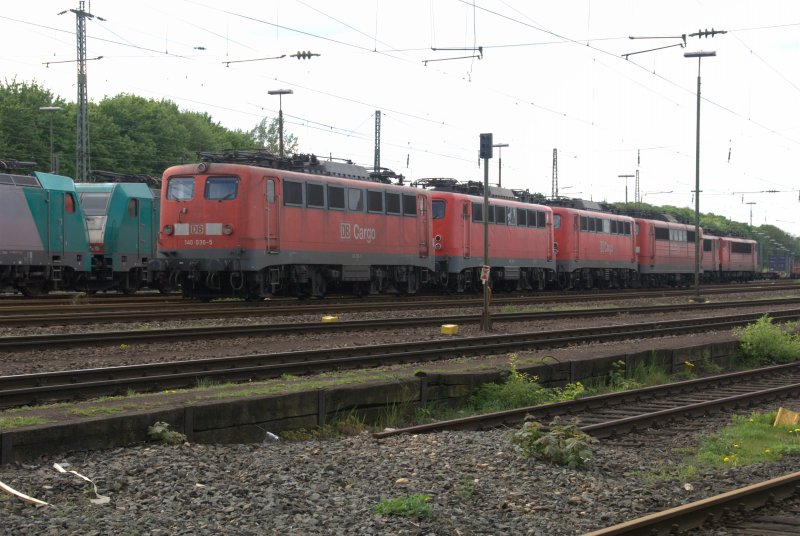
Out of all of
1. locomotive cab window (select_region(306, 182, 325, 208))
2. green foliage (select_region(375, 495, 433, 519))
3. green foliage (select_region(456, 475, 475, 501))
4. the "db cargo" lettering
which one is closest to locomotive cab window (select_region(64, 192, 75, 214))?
locomotive cab window (select_region(306, 182, 325, 208))

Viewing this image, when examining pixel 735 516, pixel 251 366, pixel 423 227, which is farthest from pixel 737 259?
pixel 735 516

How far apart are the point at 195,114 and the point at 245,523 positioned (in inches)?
3868

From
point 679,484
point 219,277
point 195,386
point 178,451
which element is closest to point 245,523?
point 178,451

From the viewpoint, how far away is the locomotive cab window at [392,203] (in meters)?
29.0

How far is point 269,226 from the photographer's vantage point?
23.9 meters

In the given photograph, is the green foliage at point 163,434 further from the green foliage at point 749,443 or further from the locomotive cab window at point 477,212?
the locomotive cab window at point 477,212

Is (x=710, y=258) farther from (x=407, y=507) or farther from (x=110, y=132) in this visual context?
(x=407, y=507)

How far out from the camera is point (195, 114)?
101 meters

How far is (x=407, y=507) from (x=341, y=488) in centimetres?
85

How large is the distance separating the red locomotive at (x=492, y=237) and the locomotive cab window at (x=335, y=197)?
6.37 meters

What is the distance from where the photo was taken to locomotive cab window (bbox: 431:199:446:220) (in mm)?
32656

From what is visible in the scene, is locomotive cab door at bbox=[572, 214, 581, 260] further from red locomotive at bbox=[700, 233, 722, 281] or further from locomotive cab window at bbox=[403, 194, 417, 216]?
red locomotive at bbox=[700, 233, 722, 281]

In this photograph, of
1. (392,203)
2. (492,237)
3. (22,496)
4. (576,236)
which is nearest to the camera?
(22,496)

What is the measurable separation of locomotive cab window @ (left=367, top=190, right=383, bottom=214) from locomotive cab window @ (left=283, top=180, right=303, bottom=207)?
3.29 meters
